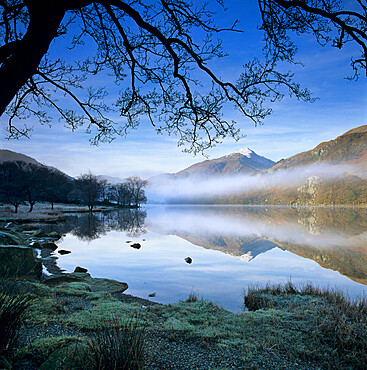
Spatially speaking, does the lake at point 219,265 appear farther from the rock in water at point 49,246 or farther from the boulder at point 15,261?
the boulder at point 15,261

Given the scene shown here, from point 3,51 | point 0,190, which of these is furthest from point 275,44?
point 0,190

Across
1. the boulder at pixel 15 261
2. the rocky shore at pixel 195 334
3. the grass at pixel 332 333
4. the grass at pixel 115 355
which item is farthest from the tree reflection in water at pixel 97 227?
the grass at pixel 115 355

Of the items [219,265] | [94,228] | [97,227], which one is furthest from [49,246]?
[97,227]

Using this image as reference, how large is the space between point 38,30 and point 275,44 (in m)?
3.75

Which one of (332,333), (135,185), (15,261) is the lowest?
(332,333)

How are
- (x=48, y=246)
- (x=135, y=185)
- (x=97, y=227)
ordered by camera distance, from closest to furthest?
(x=48, y=246)
(x=97, y=227)
(x=135, y=185)

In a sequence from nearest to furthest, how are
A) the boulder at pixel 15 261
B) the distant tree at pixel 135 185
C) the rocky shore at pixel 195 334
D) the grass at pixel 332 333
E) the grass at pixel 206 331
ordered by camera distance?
1. the grass at pixel 206 331
2. the rocky shore at pixel 195 334
3. the grass at pixel 332 333
4. the boulder at pixel 15 261
5. the distant tree at pixel 135 185

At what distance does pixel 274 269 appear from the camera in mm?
13805

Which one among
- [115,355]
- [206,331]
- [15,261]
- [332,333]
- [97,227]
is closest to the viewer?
[115,355]

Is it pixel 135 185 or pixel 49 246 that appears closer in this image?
pixel 49 246

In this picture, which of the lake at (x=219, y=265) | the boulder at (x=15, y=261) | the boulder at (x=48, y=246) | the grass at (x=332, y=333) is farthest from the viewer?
the boulder at (x=48, y=246)

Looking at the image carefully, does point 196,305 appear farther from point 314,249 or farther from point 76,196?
point 76,196

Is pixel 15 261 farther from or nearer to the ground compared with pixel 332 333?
farther from the ground

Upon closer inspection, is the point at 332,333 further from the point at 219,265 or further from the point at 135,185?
the point at 135,185
